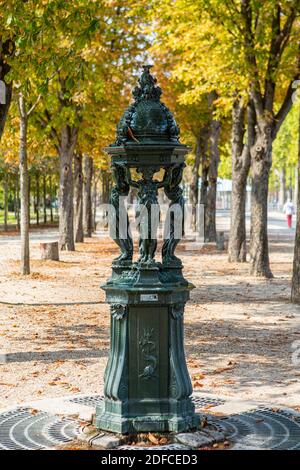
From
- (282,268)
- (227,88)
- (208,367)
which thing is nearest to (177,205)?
(208,367)

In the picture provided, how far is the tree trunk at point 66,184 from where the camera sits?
29.1 meters

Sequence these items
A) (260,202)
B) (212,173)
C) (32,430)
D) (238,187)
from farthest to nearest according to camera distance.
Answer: (212,173)
(238,187)
(260,202)
(32,430)

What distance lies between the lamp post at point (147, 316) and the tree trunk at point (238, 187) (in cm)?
1784

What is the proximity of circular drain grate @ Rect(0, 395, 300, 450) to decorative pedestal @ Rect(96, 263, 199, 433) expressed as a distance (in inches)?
13.1

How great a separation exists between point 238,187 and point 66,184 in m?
6.91

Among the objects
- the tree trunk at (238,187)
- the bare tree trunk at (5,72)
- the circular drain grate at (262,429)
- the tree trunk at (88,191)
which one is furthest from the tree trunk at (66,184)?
the circular drain grate at (262,429)

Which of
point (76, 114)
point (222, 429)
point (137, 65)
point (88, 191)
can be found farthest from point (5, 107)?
point (88, 191)

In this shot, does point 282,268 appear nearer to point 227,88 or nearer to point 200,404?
point 227,88

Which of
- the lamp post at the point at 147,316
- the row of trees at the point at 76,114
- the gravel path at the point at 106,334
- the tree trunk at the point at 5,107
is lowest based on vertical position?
the gravel path at the point at 106,334

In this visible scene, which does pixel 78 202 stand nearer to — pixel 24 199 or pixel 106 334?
pixel 24 199

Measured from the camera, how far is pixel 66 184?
96.0ft

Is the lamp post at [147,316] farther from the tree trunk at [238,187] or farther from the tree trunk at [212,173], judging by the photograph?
the tree trunk at [212,173]

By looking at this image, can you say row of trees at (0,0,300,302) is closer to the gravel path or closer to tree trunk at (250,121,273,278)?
tree trunk at (250,121,273,278)

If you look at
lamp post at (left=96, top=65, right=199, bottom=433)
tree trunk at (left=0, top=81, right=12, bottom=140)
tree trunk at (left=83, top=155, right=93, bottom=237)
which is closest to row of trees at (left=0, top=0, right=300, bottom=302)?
tree trunk at (left=0, top=81, right=12, bottom=140)
